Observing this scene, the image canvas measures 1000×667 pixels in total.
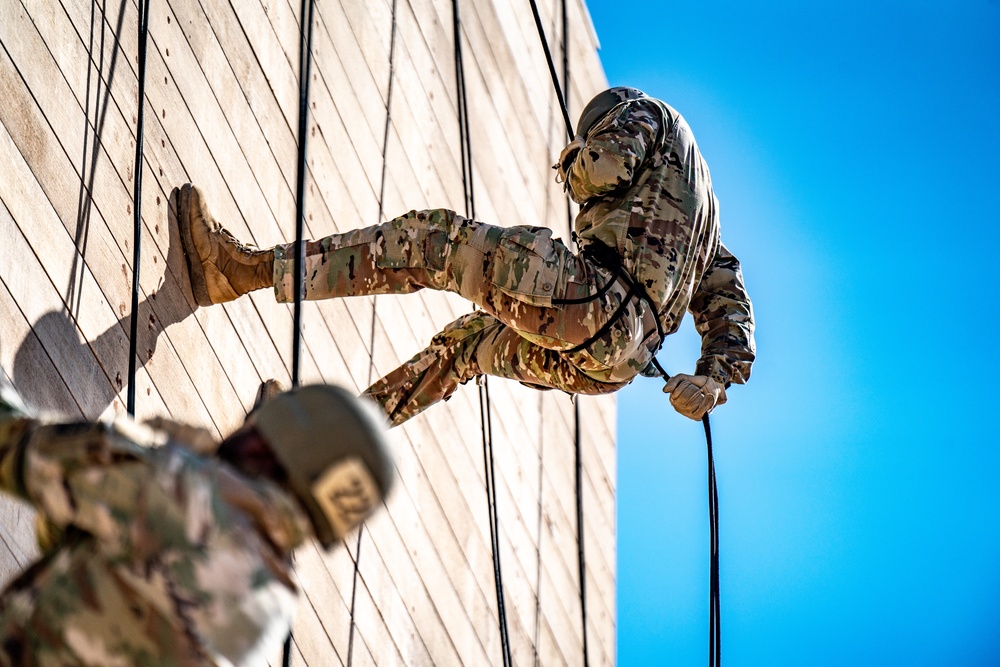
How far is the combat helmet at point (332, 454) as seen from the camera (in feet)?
4.16

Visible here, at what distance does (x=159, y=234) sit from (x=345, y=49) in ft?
3.77

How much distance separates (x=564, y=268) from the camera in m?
2.63

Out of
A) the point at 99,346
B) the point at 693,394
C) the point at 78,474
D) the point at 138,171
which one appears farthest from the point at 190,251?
the point at 78,474

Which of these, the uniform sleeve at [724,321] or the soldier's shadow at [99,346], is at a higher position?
the uniform sleeve at [724,321]

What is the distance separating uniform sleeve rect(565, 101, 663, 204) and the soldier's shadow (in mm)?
882

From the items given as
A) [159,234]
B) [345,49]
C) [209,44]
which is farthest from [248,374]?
[345,49]

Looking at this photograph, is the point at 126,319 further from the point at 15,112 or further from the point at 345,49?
the point at 345,49

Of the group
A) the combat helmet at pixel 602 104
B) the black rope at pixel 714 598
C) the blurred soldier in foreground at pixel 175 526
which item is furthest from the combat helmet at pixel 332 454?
the black rope at pixel 714 598

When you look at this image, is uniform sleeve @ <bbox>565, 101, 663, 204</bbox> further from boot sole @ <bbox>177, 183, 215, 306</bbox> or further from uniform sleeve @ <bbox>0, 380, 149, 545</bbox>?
uniform sleeve @ <bbox>0, 380, 149, 545</bbox>

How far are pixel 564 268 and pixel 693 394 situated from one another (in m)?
0.56

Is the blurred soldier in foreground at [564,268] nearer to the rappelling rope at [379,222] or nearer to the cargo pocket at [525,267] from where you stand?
the cargo pocket at [525,267]

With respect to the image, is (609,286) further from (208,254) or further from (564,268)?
(208,254)

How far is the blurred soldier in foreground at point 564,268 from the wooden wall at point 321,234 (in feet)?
0.71

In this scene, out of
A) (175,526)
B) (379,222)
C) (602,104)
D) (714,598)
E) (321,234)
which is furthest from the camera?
(379,222)
